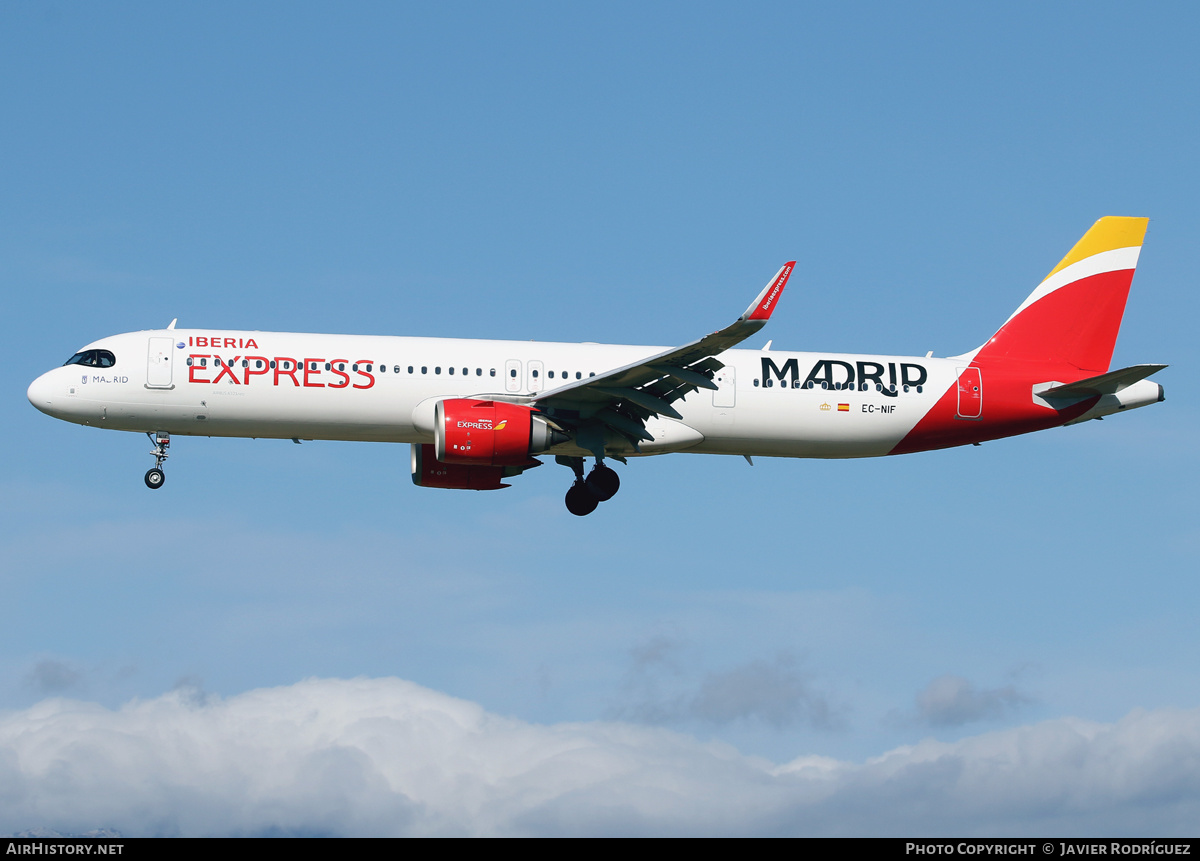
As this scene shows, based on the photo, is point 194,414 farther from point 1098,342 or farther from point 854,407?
point 1098,342

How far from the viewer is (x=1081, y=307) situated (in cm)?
3916

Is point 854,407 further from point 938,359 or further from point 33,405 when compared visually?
point 33,405

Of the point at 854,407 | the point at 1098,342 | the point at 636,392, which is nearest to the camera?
the point at 636,392

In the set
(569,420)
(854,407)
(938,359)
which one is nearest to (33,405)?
(569,420)

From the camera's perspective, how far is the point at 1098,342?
3891 centimetres

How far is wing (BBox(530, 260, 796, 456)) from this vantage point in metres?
31.1

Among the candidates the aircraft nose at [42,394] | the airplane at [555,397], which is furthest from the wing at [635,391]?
the aircraft nose at [42,394]

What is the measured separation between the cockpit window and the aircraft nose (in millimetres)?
775
